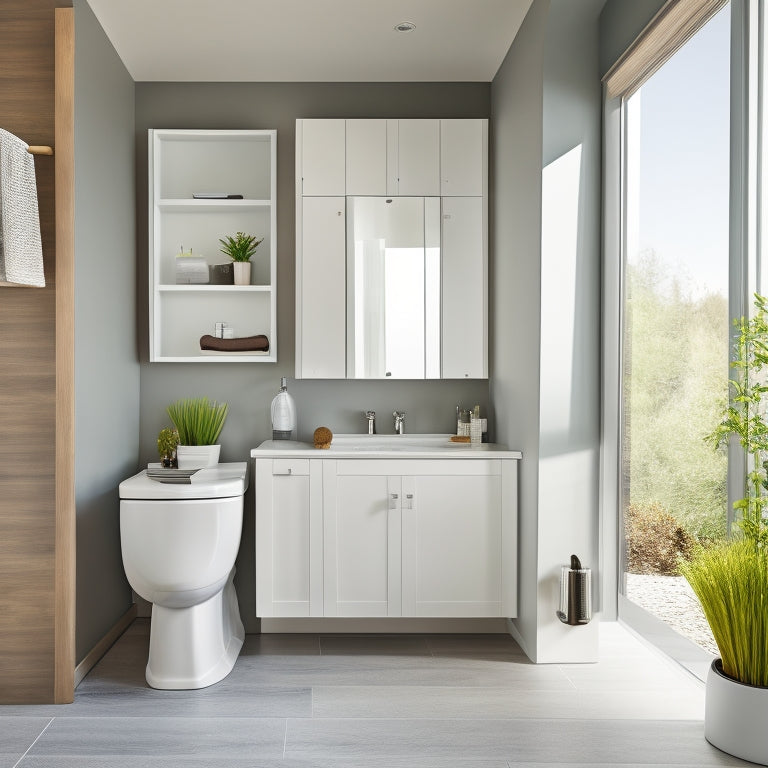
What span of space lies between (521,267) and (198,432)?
1534 millimetres

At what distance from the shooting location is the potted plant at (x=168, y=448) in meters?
3.15

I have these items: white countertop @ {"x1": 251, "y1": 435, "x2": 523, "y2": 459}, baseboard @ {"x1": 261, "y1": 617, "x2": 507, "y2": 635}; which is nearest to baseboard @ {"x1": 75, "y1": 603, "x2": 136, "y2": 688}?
baseboard @ {"x1": 261, "y1": 617, "x2": 507, "y2": 635}

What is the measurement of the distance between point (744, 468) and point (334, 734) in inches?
56.3

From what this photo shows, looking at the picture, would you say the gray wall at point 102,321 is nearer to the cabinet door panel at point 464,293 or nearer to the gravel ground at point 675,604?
the cabinet door panel at point 464,293

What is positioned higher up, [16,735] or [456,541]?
[456,541]

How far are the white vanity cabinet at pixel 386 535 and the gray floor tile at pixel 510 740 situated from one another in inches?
28.0

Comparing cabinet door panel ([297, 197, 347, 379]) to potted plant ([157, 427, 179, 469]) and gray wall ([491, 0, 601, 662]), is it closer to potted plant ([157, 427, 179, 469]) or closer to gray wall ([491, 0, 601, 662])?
potted plant ([157, 427, 179, 469])

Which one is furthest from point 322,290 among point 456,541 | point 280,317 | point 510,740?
point 510,740

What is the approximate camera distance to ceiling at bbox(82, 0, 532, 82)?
2.80 metres

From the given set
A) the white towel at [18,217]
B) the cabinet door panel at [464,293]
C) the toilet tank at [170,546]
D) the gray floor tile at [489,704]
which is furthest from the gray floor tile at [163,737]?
the cabinet door panel at [464,293]

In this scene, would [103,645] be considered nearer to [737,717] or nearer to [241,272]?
[241,272]

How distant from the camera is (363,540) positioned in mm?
3029

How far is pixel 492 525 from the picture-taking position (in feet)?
9.97

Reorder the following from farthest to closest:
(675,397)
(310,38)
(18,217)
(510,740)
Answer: (310,38) < (675,397) < (18,217) < (510,740)
